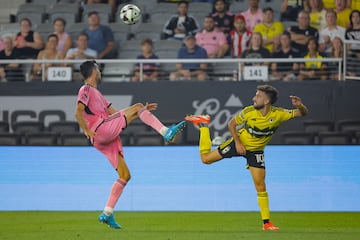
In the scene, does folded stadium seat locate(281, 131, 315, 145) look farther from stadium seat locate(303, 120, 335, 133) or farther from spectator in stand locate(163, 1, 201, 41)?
spectator in stand locate(163, 1, 201, 41)

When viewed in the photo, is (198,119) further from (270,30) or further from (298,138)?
(270,30)

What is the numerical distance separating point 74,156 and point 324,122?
547 cm

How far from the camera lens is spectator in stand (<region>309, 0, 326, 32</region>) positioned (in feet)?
73.3

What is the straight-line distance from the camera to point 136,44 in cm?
2266

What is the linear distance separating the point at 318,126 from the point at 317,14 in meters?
2.93

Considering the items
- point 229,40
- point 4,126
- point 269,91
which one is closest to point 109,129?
point 269,91

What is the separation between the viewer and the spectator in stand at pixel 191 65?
21.7 meters

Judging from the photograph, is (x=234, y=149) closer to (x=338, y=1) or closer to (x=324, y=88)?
(x=324, y=88)

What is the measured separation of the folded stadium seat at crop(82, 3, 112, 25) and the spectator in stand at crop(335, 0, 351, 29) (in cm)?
522

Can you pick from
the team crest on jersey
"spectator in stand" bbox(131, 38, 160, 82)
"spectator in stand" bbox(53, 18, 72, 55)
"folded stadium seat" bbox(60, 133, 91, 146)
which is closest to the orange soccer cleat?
the team crest on jersey

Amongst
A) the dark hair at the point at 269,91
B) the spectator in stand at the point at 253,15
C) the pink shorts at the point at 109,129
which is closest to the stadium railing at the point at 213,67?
the spectator in stand at the point at 253,15

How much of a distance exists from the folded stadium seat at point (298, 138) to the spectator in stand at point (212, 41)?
8.62ft

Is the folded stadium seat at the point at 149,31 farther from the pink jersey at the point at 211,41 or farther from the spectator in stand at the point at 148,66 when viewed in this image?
the pink jersey at the point at 211,41

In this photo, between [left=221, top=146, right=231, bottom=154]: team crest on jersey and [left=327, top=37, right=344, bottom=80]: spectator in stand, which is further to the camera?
[left=327, top=37, right=344, bottom=80]: spectator in stand
